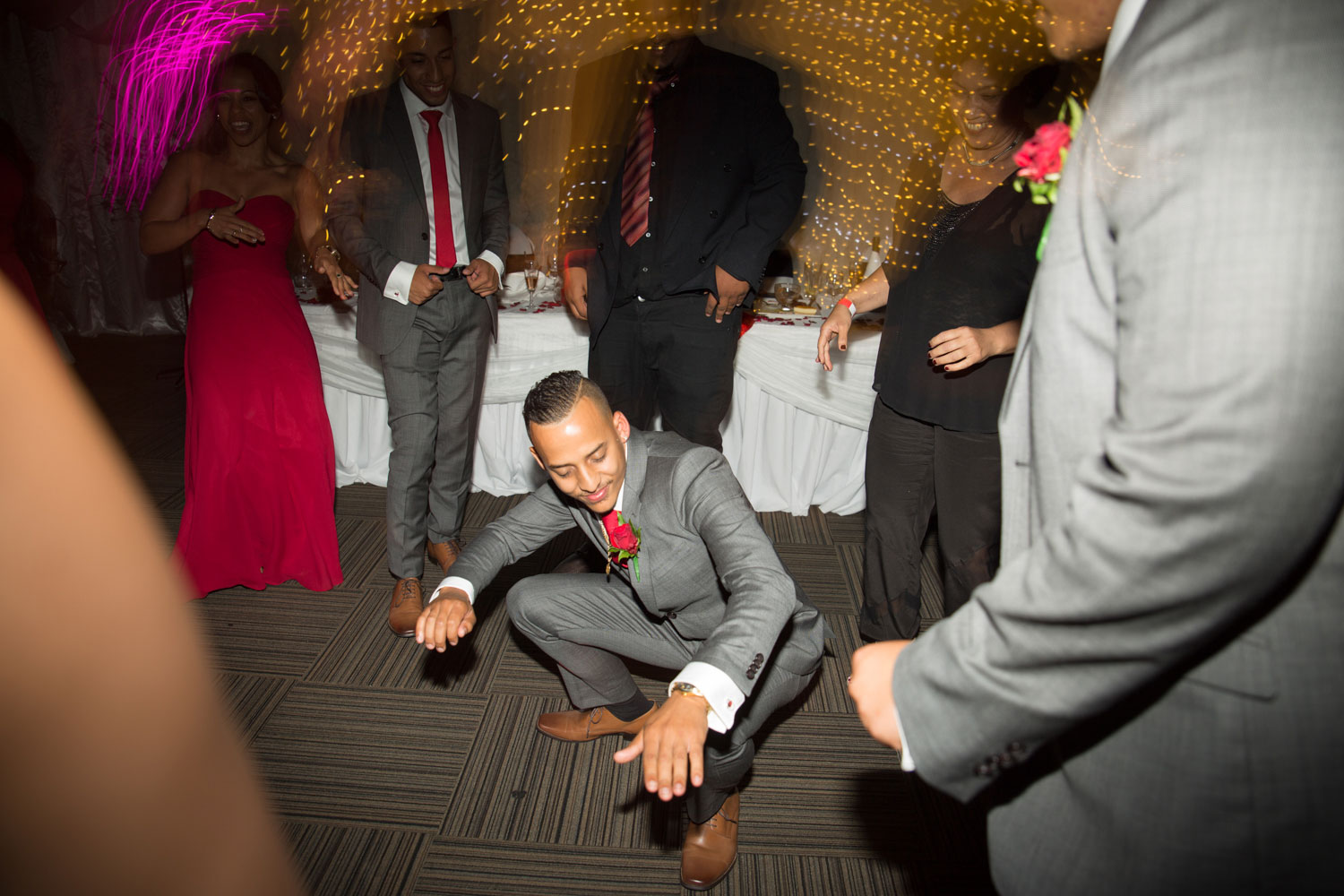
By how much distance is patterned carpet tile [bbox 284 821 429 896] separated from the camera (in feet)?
5.52

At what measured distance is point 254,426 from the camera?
269cm

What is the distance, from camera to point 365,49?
90.6 inches

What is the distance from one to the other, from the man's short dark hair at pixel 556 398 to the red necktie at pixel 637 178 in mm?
1004

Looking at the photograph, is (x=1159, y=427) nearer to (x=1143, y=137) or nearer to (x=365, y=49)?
(x=1143, y=137)

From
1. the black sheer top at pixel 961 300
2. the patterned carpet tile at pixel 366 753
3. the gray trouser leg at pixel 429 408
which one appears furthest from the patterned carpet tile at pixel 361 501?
the black sheer top at pixel 961 300

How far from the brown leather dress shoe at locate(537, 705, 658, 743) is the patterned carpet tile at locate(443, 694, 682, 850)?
2 centimetres

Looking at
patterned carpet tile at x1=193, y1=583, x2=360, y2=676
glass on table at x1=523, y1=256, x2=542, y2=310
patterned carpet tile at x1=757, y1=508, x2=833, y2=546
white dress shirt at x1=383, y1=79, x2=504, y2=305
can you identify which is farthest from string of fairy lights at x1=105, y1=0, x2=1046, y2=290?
patterned carpet tile at x1=193, y1=583, x2=360, y2=676

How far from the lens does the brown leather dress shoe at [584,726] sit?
2.10m

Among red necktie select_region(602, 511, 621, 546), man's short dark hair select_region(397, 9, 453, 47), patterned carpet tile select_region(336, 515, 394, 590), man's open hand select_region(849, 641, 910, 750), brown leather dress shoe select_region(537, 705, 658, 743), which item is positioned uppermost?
→ man's short dark hair select_region(397, 9, 453, 47)

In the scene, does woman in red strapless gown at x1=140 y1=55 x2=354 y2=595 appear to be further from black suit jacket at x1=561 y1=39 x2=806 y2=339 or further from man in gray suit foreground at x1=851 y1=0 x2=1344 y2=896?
man in gray suit foreground at x1=851 y1=0 x2=1344 y2=896

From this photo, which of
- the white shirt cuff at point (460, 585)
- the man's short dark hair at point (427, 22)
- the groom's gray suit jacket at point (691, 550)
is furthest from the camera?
the man's short dark hair at point (427, 22)

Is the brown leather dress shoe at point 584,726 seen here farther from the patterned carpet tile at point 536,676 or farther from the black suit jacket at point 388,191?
the black suit jacket at point 388,191

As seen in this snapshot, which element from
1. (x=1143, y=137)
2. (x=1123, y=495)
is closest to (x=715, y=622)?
(x=1123, y=495)

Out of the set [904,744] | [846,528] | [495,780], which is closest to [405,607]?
[495,780]
